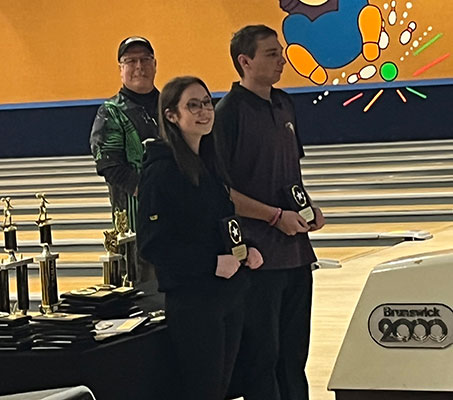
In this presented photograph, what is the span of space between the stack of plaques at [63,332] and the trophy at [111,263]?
1.44 feet

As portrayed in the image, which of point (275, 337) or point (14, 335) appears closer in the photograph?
point (14, 335)

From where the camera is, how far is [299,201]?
3004 mm

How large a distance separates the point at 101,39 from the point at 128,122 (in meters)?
10.2

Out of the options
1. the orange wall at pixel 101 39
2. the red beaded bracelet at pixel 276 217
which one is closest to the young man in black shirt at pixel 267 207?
the red beaded bracelet at pixel 276 217

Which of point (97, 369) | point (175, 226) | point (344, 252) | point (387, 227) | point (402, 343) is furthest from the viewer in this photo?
point (387, 227)

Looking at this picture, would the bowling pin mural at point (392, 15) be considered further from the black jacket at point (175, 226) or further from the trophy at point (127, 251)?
the black jacket at point (175, 226)

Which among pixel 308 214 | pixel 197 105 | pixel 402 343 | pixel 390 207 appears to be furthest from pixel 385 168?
pixel 402 343

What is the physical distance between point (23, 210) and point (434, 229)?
12.8ft

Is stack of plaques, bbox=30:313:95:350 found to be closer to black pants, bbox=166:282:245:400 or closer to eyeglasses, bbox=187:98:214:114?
black pants, bbox=166:282:245:400

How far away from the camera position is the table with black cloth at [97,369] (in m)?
2.36

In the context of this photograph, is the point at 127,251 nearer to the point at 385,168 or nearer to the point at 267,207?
the point at 267,207

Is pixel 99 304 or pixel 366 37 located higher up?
pixel 366 37

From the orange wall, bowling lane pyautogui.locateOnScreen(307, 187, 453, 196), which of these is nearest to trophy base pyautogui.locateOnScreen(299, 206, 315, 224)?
bowling lane pyautogui.locateOnScreen(307, 187, 453, 196)

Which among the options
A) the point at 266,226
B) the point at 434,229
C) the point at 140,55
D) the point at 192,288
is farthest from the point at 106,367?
the point at 434,229
